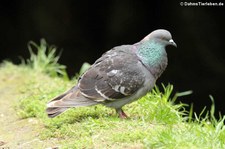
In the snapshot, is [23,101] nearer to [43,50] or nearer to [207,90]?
[43,50]

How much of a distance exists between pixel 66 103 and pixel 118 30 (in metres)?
6.90

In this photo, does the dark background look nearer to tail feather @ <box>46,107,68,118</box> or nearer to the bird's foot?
the bird's foot

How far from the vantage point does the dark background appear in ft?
35.7

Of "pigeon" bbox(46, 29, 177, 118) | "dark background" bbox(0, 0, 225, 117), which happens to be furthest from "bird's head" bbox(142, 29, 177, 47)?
"dark background" bbox(0, 0, 225, 117)

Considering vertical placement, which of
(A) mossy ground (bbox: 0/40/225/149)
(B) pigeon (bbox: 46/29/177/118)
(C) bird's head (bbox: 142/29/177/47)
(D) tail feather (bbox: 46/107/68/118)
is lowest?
(A) mossy ground (bbox: 0/40/225/149)

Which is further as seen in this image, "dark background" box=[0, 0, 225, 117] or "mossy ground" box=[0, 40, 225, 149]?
"dark background" box=[0, 0, 225, 117]

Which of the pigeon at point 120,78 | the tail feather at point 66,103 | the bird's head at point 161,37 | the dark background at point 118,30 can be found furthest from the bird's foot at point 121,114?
the dark background at point 118,30

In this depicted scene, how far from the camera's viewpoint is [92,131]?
4957 mm

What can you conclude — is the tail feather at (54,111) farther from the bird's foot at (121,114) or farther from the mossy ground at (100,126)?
the bird's foot at (121,114)

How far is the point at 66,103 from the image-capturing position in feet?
17.4

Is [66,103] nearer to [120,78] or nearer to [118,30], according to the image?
[120,78]

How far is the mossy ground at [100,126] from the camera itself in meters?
4.52

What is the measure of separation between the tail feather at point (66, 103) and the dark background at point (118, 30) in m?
5.26

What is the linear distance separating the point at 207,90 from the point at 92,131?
5.70 meters
